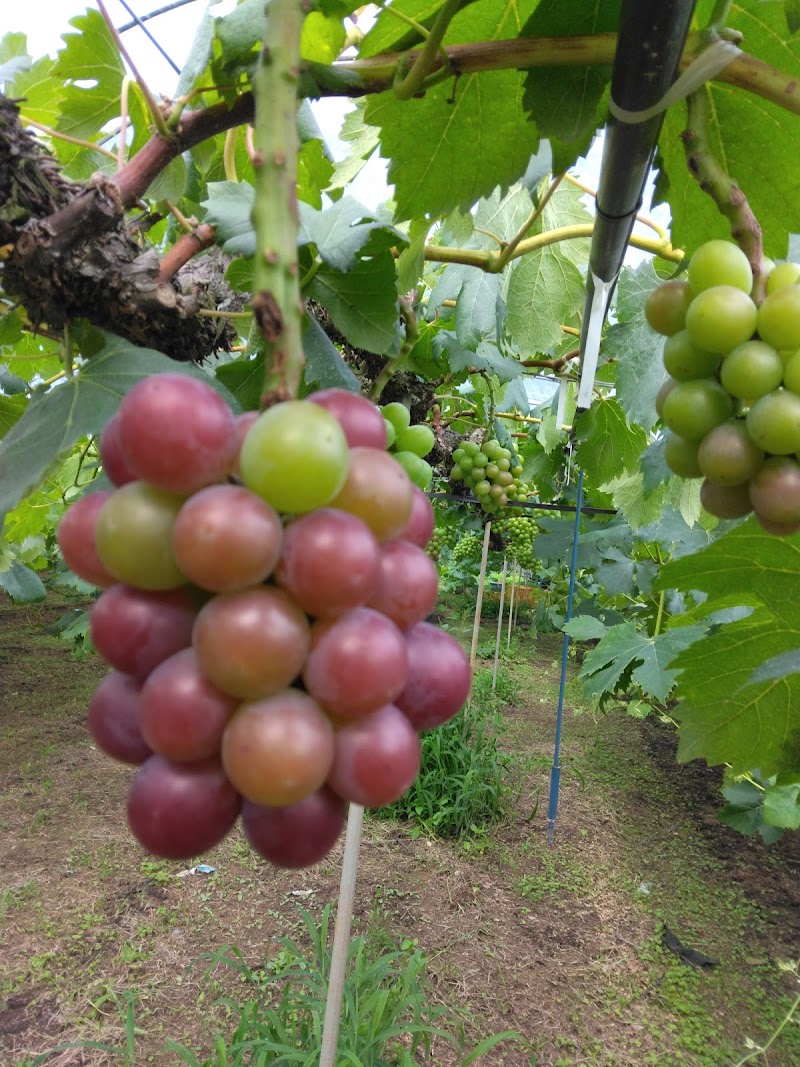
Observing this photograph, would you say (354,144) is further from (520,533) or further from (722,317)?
(520,533)

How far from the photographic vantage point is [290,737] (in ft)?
1.04

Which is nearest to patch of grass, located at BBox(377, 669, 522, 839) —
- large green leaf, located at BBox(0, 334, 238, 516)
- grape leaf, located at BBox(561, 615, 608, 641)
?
grape leaf, located at BBox(561, 615, 608, 641)

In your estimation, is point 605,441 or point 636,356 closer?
point 636,356

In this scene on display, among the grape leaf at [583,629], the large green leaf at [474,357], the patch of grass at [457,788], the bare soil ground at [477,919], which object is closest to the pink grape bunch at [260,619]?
the large green leaf at [474,357]

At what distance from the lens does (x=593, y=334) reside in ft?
5.03

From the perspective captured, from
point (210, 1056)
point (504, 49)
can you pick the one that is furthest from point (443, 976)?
point (504, 49)

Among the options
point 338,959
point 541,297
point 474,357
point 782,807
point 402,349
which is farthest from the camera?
point 782,807

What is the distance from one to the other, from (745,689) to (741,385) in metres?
0.54

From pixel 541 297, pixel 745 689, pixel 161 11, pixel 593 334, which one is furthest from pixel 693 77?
pixel 161 11

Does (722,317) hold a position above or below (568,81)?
Answer: below

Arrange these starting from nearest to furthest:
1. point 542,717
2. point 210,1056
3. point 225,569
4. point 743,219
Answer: point 225,569
point 743,219
point 210,1056
point 542,717

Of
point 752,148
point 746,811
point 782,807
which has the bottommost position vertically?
point 746,811

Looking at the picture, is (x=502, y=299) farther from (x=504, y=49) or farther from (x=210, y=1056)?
(x=210, y=1056)

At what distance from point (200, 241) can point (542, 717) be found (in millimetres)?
4811
